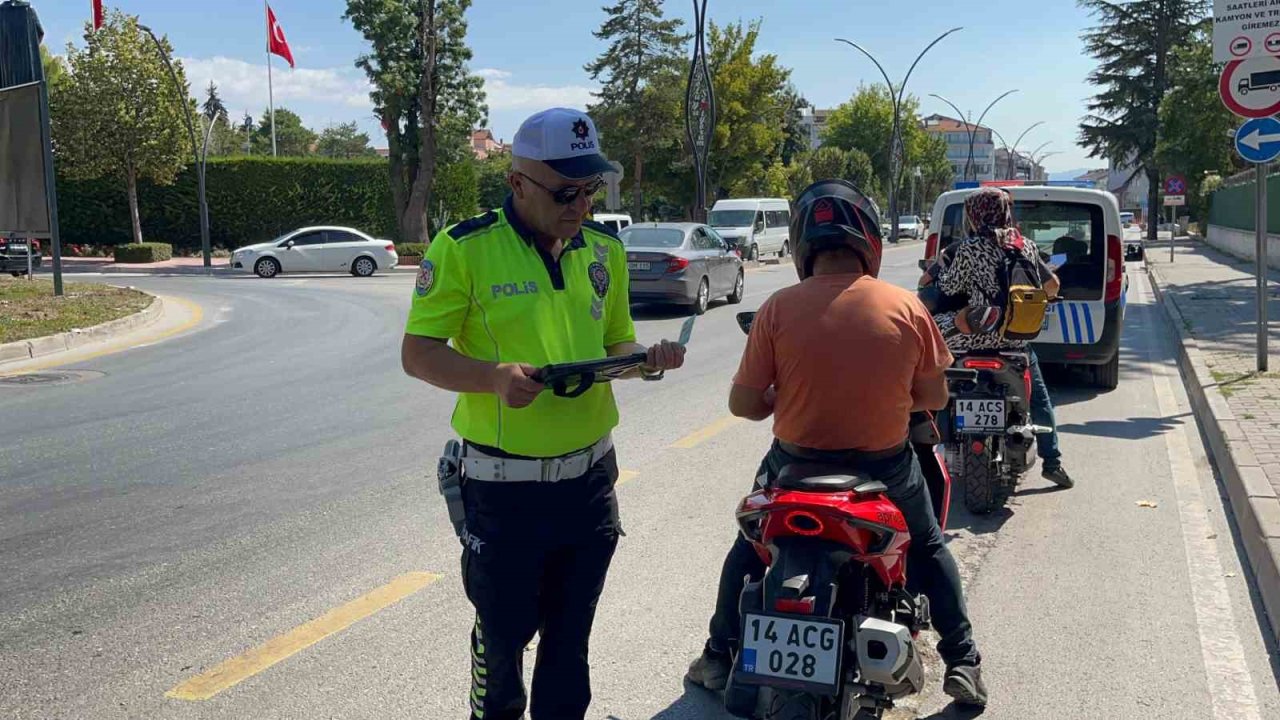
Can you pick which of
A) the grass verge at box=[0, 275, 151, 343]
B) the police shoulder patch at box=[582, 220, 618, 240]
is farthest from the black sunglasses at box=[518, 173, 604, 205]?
the grass verge at box=[0, 275, 151, 343]

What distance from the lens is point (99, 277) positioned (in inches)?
1176

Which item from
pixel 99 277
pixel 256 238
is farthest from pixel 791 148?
pixel 99 277

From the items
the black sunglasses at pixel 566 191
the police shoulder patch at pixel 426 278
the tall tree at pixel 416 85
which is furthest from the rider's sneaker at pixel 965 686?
the tall tree at pixel 416 85

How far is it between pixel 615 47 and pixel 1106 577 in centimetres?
4850

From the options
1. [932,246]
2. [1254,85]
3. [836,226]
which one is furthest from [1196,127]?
[836,226]

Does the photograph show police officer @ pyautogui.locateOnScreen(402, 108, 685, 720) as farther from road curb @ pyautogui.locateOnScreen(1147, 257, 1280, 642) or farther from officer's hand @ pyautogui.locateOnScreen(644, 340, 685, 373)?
road curb @ pyautogui.locateOnScreen(1147, 257, 1280, 642)

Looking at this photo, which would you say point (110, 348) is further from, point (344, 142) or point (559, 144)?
point (344, 142)

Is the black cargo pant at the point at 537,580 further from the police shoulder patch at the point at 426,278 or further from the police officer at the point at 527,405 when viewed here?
the police shoulder patch at the point at 426,278

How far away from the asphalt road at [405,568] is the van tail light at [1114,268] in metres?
1.00

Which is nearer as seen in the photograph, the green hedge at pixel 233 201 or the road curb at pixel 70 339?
the road curb at pixel 70 339

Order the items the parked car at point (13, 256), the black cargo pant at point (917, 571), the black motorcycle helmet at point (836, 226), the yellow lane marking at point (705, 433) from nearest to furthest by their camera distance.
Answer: the black motorcycle helmet at point (836, 226), the black cargo pant at point (917, 571), the yellow lane marking at point (705, 433), the parked car at point (13, 256)

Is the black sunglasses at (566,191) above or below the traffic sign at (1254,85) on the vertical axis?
below

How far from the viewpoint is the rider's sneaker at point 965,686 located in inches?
143

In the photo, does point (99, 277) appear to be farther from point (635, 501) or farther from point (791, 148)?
point (791, 148)
